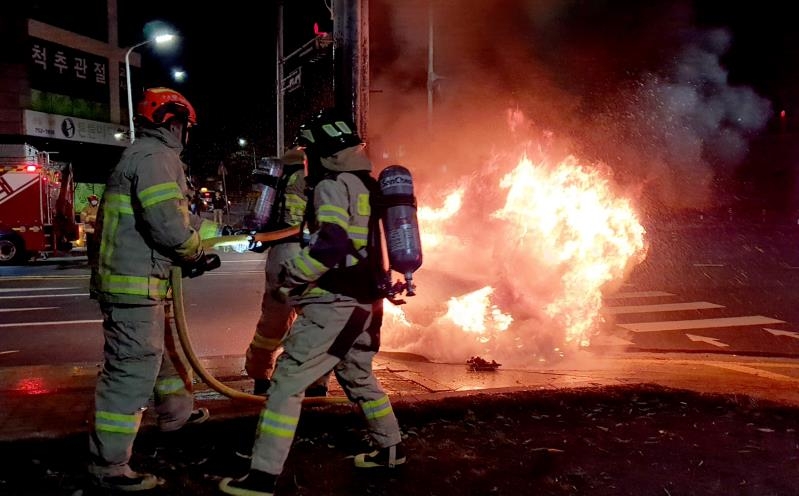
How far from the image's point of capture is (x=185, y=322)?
12.0 ft

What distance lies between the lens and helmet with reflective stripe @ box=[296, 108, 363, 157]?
11.0 ft

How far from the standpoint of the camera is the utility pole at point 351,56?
525 centimetres

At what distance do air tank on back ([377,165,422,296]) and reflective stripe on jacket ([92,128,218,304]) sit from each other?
101 centimetres

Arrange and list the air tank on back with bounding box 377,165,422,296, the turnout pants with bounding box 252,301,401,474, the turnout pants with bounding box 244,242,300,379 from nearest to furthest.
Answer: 1. the turnout pants with bounding box 252,301,401,474
2. the air tank on back with bounding box 377,165,422,296
3. the turnout pants with bounding box 244,242,300,379

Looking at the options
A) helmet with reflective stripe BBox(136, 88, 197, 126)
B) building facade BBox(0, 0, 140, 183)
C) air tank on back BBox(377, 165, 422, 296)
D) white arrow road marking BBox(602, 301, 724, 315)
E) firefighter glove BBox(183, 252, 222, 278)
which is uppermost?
building facade BBox(0, 0, 140, 183)

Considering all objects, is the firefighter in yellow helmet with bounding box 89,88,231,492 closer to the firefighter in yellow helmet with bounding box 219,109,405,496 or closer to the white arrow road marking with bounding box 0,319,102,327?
the firefighter in yellow helmet with bounding box 219,109,405,496

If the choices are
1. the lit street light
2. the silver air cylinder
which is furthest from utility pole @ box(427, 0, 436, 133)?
the lit street light

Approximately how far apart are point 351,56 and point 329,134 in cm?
217

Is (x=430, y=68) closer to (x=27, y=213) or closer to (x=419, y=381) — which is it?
(x=419, y=381)

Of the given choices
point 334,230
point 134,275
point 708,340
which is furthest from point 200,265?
point 708,340

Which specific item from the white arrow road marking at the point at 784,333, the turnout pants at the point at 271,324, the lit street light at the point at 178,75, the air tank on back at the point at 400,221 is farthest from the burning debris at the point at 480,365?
the lit street light at the point at 178,75

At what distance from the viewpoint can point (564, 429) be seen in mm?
4160

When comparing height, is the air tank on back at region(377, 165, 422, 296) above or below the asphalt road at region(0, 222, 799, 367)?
above

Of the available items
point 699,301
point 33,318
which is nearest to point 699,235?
point 699,301
